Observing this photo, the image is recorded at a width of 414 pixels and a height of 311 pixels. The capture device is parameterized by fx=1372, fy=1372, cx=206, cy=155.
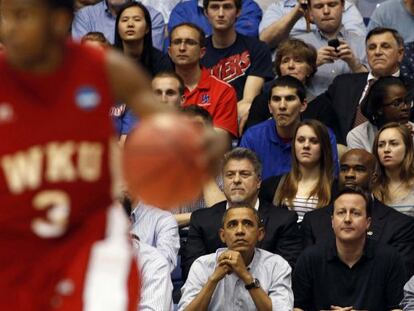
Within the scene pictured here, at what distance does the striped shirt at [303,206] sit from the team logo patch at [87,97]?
18.3 ft

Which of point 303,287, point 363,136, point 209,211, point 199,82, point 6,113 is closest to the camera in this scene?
point 6,113

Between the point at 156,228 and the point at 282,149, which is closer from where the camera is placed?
the point at 156,228

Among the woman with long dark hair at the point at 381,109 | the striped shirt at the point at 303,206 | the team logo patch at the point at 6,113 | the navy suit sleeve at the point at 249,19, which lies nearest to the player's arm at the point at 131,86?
the team logo patch at the point at 6,113

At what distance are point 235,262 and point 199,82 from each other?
2972 mm

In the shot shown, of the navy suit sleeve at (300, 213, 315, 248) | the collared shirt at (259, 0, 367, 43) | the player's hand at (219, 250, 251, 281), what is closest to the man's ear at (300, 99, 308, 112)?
the navy suit sleeve at (300, 213, 315, 248)

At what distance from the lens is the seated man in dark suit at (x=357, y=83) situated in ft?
40.0

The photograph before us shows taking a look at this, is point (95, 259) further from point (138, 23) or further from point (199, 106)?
point (138, 23)

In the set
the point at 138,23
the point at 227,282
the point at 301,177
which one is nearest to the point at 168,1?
the point at 138,23

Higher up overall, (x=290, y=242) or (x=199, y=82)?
(x=199, y=82)

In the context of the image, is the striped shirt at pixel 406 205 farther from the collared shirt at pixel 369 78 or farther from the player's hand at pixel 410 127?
the collared shirt at pixel 369 78

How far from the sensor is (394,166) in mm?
11039

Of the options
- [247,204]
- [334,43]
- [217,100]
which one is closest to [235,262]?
[247,204]

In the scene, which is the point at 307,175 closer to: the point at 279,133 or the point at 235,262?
the point at 279,133

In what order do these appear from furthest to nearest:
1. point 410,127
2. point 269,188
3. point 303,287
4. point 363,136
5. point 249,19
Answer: point 249,19
point 363,136
point 410,127
point 269,188
point 303,287
